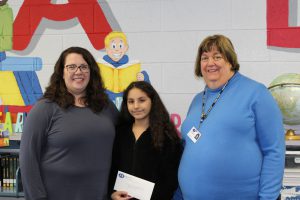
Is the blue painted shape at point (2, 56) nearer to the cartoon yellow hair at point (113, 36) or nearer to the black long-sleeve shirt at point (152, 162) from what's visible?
the cartoon yellow hair at point (113, 36)

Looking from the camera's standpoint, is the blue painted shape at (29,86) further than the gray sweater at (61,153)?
Yes

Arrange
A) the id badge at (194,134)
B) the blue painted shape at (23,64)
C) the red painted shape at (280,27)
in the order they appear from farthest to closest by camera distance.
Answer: the blue painted shape at (23,64), the red painted shape at (280,27), the id badge at (194,134)

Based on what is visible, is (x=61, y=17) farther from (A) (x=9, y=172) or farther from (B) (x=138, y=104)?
(B) (x=138, y=104)

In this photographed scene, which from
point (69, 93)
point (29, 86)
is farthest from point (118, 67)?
point (69, 93)

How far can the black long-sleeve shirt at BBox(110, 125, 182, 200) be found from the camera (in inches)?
66.3

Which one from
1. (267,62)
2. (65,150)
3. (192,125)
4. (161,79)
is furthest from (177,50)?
(65,150)

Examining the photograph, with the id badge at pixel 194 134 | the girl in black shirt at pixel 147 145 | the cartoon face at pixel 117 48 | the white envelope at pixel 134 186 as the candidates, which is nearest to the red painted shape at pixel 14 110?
the cartoon face at pixel 117 48

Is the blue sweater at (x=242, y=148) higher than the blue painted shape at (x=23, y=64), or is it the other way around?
the blue painted shape at (x=23, y=64)

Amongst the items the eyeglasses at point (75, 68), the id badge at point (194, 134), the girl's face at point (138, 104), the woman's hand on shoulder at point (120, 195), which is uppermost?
the eyeglasses at point (75, 68)

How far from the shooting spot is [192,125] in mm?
1626

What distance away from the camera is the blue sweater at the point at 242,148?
4.68 feet

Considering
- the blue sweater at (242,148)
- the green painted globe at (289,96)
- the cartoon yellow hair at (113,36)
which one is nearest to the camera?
the blue sweater at (242,148)

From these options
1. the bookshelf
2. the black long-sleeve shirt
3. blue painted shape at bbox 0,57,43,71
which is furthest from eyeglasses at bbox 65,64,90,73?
blue painted shape at bbox 0,57,43,71

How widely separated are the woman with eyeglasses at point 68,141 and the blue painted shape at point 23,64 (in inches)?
53.5
